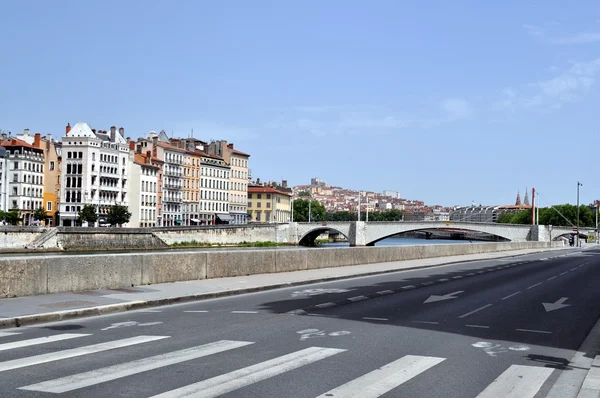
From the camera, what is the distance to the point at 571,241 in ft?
356

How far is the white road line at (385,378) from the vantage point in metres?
8.40

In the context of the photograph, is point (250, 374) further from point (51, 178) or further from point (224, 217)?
point (224, 217)

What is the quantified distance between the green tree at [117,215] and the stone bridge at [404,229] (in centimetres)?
3225

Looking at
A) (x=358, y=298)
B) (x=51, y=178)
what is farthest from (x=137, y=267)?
(x=51, y=178)

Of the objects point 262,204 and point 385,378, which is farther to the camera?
point 262,204

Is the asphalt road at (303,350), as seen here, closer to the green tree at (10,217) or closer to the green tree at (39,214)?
the green tree at (10,217)

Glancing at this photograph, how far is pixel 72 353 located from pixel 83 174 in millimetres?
112024

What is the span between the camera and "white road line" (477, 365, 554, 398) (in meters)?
8.70

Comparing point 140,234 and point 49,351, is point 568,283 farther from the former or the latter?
point 140,234

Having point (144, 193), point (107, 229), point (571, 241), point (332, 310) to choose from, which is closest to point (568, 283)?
point (332, 310)

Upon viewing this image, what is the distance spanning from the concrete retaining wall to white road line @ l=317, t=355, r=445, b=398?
31.9ft

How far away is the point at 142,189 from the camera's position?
12888cm

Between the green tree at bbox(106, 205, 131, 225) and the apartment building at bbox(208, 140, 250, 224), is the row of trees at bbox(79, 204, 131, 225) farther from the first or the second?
the apartment building at bbox(208, 140, 250, 224)

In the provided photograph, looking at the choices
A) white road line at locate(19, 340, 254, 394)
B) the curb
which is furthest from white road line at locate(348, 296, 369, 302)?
white road line at locate(19, 340, 254, 394)
